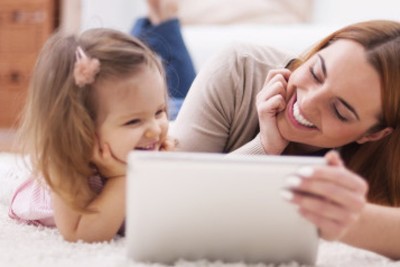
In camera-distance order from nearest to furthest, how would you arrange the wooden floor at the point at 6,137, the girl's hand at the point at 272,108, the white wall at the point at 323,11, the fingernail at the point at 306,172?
the fingernail at the point at 306,172
the girl's hand at the point at 272,108
the white wall at the point at 323,11
the wooden floor at the point at 6,137

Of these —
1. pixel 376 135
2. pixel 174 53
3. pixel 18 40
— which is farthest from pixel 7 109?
pixel 376 135

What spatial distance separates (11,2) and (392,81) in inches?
103

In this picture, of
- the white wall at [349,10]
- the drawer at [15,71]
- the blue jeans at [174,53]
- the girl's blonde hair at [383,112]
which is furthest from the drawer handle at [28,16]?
the girl's blonde hair at [383,112]

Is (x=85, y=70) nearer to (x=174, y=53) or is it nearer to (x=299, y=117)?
(x=299, y=117)

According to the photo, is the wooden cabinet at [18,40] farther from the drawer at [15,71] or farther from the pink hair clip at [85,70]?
the pink hair clip at [85,70]

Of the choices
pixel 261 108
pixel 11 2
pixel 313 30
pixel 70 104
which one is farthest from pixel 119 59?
pixel 11 2

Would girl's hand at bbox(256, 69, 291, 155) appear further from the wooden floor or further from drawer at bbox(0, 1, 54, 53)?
drawer at bbox(0, 1, 54, 53)

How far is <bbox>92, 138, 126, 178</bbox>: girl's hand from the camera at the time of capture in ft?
3.00

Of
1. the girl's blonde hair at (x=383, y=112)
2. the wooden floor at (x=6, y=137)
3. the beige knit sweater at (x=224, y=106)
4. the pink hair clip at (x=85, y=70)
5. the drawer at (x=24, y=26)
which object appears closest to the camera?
the pink hair clip at (x=85, y=70)

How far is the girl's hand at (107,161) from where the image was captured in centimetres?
91

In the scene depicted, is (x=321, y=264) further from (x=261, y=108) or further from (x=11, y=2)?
(x=11, y=2)

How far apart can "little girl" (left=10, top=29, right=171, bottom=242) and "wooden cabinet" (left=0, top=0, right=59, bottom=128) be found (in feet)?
7.57

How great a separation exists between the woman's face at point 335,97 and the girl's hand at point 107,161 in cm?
34

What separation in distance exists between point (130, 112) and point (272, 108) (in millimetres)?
315
